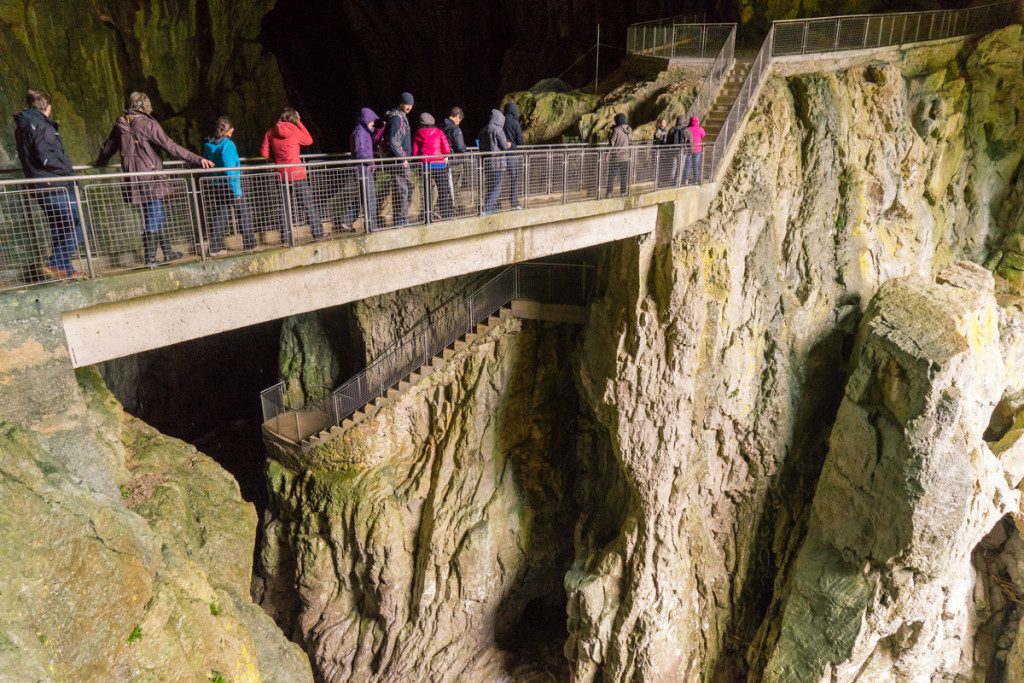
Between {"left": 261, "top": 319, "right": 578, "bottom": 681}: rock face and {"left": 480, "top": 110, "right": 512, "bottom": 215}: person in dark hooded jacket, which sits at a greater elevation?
{"left": 480, "top": 110, "right": 512, "bottom": 215}: person in dark hooded jacket

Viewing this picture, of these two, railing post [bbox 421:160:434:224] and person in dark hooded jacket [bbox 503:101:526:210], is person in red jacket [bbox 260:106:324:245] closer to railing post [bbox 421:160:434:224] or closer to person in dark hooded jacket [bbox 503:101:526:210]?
railing post [bbox 421:160:434:224]

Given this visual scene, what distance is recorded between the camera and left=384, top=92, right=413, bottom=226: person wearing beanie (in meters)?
8.40

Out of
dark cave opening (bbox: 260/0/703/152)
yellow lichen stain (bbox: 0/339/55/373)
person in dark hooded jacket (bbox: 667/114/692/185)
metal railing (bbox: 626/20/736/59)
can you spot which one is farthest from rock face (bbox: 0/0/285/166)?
person in dark hooded jacket (bbox: 667/114/692/185)

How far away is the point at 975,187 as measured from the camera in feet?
53.8

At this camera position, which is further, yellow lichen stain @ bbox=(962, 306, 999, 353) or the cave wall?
the cave wall

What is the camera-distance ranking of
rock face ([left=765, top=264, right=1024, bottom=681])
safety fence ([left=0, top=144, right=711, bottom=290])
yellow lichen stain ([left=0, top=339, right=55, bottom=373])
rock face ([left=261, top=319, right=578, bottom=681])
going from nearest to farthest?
yellow lichen stain ([left=0, top=339, right=55, bottom=373]) → safety fence ([left=0, top=144, right=711, bottom=290]) → rock face ([left=765, top=264, right=1024, bottom=681]) → rock face ([left=261, top=319, right=578, bottom=681])

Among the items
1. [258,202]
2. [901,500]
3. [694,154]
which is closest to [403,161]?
[258,202]

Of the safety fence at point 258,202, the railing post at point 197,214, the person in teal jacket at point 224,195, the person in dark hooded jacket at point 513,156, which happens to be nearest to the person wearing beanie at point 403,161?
the safety fence at point 258,202

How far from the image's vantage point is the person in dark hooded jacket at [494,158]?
9266 millimetres

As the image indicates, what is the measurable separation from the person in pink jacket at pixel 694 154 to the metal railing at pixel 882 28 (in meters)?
3.00

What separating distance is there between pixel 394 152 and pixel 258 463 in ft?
45.4

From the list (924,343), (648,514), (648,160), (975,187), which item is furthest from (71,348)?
(975,187)

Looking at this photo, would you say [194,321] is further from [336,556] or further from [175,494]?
[336,556]

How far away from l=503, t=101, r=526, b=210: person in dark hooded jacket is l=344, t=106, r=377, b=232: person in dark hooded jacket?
6.59 feet
